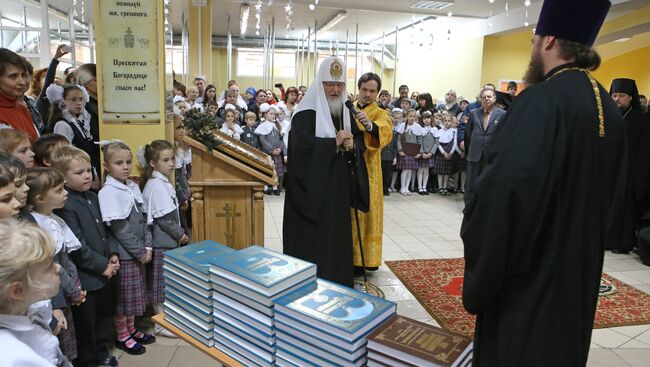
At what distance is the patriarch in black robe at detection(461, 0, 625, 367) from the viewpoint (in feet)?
4.29

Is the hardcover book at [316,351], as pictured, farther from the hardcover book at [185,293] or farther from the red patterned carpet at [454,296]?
the red patterned carpet at [454,296]

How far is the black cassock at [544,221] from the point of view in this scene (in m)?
1.30

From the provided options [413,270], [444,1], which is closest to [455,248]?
[413,270]

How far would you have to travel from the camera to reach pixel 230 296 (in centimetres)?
165

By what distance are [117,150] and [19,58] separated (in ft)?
2.82

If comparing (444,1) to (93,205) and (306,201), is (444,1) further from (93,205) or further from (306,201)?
(93,205)

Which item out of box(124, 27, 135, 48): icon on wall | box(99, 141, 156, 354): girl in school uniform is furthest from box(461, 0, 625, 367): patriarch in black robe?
box(124, 27, 135, 48): icon on wall

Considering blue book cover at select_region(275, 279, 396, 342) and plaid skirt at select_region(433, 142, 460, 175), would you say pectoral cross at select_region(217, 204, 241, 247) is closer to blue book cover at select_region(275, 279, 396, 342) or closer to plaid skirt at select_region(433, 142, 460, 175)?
blue book cover at select_region(275, 279, 396, 342)

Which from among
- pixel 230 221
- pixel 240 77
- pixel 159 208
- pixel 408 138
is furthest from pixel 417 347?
pixel 240 77

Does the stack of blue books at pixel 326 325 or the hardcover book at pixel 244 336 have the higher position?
the stack of blue books at pixel 326 325

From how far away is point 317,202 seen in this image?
3.34m

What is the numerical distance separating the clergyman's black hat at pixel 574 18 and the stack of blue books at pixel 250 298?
1146 millimetres

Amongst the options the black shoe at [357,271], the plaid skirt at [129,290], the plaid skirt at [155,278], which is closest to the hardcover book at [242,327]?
the plaid skirt at [129,290]

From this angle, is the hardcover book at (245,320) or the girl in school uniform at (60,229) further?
the girl in school uniform at (60,229)
